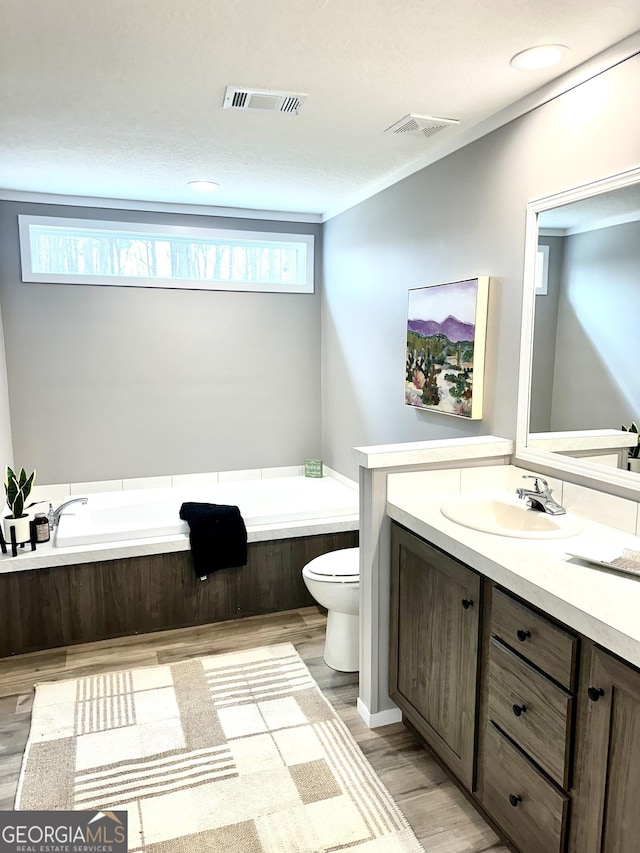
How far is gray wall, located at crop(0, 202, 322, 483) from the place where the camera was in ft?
13.6

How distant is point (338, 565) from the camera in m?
2.87

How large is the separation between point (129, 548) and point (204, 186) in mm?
2215

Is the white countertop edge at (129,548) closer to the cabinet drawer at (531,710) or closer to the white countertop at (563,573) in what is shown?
the white countertop at (563,573)

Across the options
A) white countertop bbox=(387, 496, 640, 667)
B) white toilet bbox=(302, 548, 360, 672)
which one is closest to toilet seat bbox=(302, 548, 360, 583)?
white toilet bbox=(302, 548, 360, 672)

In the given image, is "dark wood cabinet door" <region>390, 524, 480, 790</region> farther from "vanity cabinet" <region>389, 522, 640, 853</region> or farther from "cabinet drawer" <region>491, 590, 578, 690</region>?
"cabinet drawer" <region>491, 590, 578, 690</region>

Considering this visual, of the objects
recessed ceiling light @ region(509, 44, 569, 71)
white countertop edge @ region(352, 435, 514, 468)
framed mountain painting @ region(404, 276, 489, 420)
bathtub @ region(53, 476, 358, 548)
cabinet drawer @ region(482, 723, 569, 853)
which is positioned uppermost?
recessed ceiling light @ region(509, 44, 569, 71)

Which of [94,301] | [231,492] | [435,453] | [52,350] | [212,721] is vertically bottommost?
[212,721]

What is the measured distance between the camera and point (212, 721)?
2488 mm

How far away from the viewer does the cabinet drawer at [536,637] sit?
58.4 inches

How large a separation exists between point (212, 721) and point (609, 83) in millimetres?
2772

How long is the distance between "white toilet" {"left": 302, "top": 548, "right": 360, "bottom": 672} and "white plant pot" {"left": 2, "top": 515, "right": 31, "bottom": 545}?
56.7 inches

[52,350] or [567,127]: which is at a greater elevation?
[567,127]

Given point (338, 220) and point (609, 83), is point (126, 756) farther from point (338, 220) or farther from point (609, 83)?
point (338, 220)

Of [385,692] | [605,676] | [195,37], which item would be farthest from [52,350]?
[605,676]
